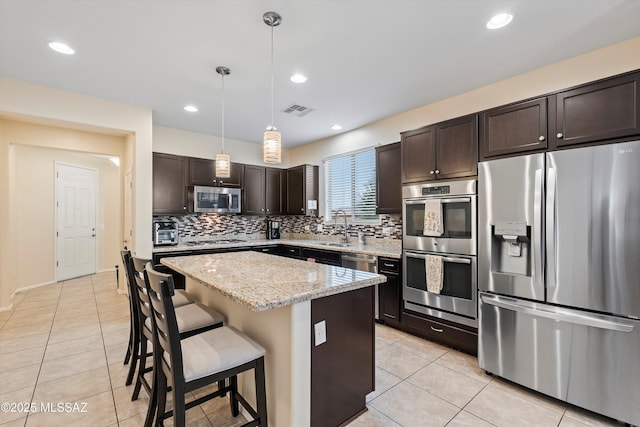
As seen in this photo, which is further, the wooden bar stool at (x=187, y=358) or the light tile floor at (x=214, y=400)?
the light tile floor at (x=214, y=400)

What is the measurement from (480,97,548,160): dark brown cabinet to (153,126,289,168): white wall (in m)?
4.09

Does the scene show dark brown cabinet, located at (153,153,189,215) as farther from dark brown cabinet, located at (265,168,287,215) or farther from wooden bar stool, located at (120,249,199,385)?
wooden bar stool, located at (120,249,199,385)

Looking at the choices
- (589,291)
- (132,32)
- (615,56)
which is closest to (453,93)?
(615,56)

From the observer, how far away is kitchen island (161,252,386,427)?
1532 millimetres

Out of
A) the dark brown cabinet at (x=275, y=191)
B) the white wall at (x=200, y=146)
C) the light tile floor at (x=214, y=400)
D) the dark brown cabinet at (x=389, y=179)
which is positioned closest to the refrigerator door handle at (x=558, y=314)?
the light tile floor at (x=214, y=400)

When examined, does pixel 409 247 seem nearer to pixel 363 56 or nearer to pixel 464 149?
pixel 464 149

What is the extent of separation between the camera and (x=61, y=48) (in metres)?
2.52

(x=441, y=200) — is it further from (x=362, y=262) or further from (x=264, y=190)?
(x=264, y=190)

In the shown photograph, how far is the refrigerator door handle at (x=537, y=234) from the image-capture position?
2166 mm

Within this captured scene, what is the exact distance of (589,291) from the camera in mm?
1965

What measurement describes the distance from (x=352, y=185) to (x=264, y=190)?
1752 millimetres

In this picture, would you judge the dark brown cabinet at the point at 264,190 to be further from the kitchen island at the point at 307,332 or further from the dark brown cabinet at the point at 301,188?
the kitchen island at the point at 307,332

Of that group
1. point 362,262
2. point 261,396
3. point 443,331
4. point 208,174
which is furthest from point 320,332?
point 208,174

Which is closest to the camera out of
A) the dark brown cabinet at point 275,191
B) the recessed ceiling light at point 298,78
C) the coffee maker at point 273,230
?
the recessed ceiling light at point 298,78
